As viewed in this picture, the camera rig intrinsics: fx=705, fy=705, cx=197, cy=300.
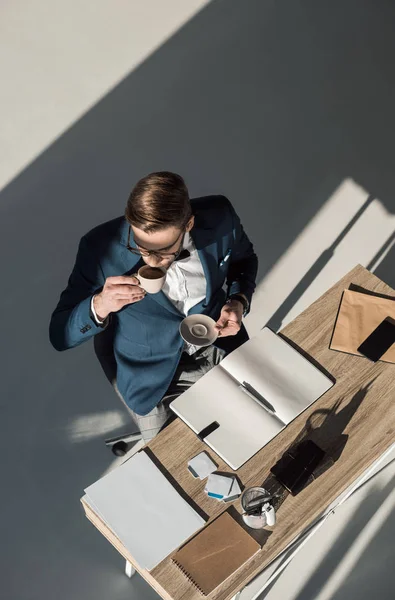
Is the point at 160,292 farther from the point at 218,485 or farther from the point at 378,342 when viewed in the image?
the point at 378,342

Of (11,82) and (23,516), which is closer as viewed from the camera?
(23,516)

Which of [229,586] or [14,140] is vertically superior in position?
[14,140]

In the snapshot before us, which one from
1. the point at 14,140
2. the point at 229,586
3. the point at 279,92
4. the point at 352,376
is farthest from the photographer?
the point at 279,92

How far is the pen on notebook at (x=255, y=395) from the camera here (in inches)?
82.7

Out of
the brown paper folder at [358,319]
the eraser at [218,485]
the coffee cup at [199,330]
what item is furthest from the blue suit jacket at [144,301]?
the eraser at [218,485]

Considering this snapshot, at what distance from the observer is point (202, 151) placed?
3.85m

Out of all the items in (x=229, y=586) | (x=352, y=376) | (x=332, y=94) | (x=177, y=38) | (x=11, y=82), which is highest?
(x=11, y=82)

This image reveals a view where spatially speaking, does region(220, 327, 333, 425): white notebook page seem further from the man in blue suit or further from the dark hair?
the dark hair

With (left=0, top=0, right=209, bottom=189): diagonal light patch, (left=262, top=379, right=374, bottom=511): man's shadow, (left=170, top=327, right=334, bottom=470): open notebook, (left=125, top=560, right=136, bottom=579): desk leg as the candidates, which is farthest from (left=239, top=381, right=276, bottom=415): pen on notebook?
(left=0, top=0, right=209, bottom=189): diagonal light patch

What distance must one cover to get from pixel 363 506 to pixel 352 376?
911 mm

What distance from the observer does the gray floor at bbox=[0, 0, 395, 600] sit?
2785 mm

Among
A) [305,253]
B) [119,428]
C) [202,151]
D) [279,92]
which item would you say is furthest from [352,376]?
[279,92]

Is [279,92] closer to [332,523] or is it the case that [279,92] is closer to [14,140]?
[14,140]

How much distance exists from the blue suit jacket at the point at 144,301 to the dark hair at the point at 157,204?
7.5 inches
